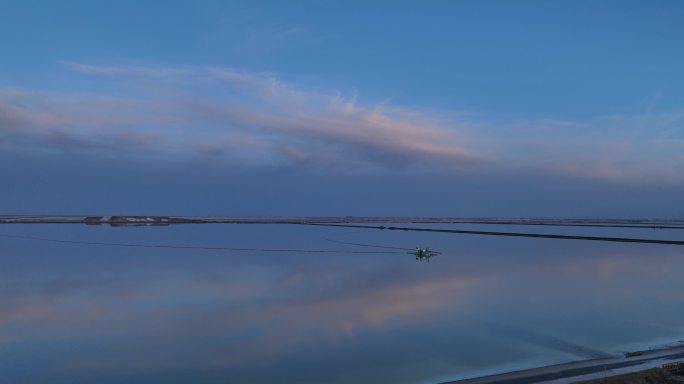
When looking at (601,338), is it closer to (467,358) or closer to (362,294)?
(467,358)

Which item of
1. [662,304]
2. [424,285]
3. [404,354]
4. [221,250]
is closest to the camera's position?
[404,354]

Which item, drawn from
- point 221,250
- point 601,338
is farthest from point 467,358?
point 221,250

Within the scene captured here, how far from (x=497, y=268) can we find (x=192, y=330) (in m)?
15.6

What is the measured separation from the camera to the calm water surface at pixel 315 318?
926cm

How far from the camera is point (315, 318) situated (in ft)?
43.2

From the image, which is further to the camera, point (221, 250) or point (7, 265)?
point (221, 250)

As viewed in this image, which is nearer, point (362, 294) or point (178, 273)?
point (362, 294)

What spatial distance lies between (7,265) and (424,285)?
18270mm

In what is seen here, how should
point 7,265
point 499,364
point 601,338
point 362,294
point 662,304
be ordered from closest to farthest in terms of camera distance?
1. point 499,364
2. point 601,338
3. point 662,304
4. point 362,294
5. point 7,265

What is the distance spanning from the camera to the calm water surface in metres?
9.26

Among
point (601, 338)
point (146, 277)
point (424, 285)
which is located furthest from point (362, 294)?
point (146, 277)

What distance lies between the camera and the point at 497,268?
23.4m

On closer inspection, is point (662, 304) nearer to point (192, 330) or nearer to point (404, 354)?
point (404, 354)

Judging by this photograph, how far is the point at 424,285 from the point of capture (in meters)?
18.5
